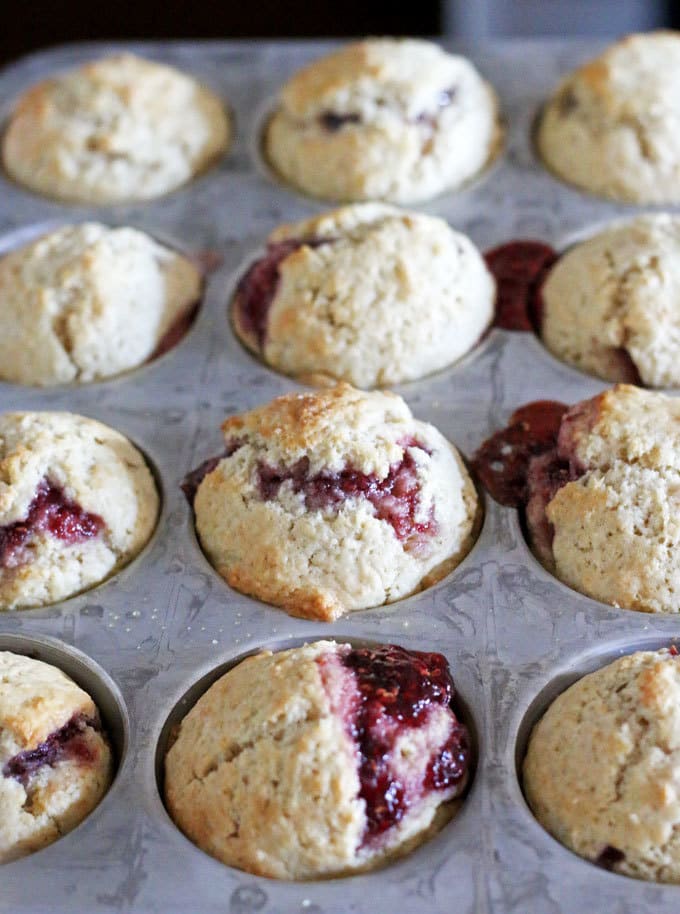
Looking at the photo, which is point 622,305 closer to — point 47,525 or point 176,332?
point 176,332

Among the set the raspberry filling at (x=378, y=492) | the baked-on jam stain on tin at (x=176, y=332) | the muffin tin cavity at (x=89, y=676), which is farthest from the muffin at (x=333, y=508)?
the baked-on jam stain on tin at (x=176, y=332)

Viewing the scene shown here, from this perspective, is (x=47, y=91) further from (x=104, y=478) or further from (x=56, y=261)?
(x=104, y=478)

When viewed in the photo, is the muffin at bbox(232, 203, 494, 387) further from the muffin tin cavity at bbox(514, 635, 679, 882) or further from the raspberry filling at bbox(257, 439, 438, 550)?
the muffin tin cavity at bbox(514, 635, 679, 882)

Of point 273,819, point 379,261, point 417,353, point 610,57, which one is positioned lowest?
point 273,819

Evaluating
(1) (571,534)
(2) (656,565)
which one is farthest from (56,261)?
(2) (656,565)

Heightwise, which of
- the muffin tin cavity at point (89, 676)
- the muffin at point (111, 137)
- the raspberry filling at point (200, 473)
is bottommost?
the muffin tin cavity at point (89, 676)

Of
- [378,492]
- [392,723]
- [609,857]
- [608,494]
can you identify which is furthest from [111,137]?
[609,857]

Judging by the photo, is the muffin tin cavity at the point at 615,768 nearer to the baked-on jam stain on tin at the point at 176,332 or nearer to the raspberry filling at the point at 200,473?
the raspberry filling at the point at 200,473
